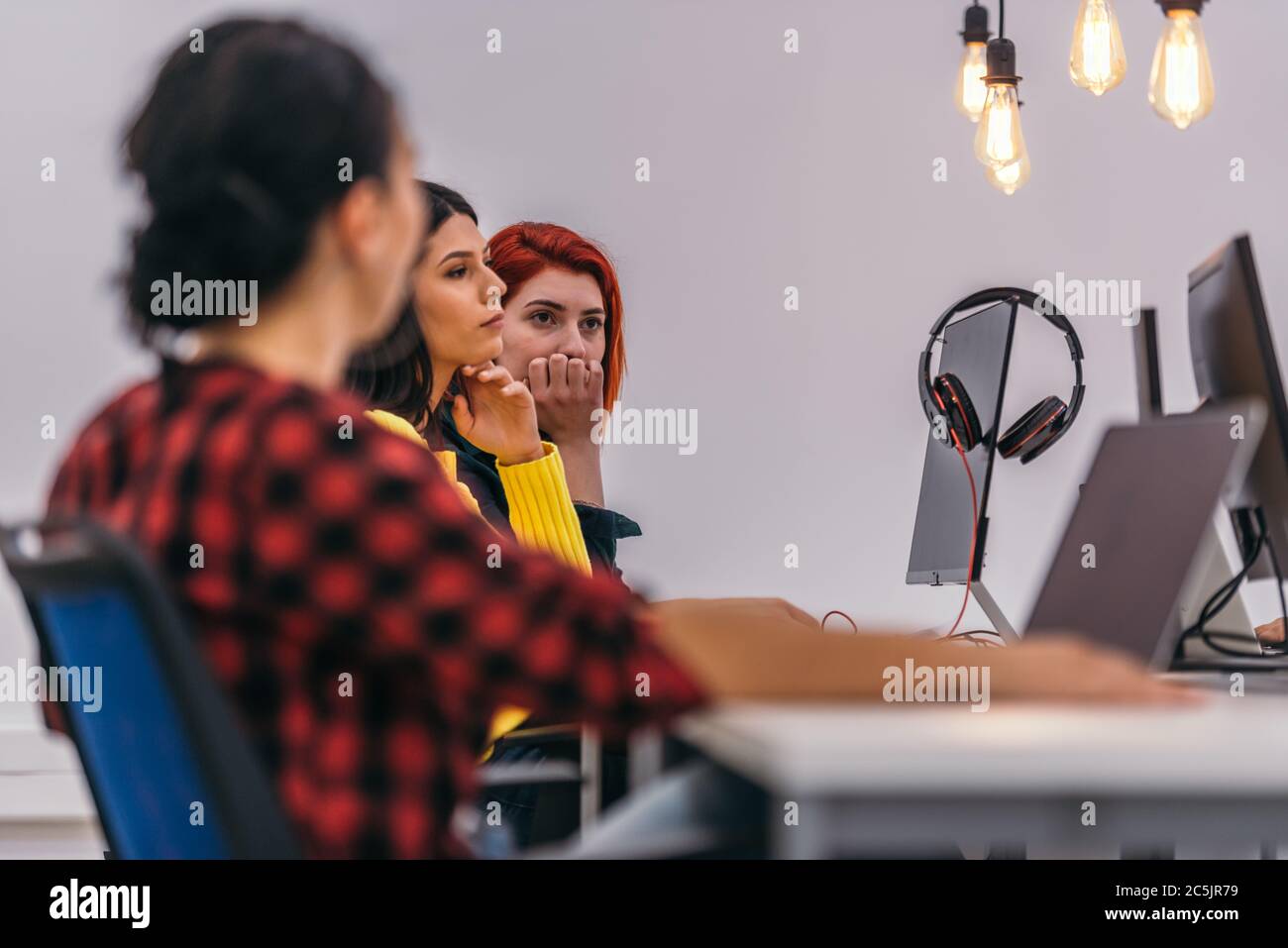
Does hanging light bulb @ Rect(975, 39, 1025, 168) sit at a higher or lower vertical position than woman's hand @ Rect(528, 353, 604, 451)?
higher

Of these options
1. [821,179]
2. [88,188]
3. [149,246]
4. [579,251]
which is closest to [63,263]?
[88,188]

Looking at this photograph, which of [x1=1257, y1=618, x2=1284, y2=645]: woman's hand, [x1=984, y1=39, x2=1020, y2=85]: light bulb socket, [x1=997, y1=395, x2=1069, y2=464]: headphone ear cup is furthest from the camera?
[x1=984, y1=39, x2=1020, y2=85]: light bulb socket

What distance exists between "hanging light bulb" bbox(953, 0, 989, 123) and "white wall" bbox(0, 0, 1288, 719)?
31.6 inches

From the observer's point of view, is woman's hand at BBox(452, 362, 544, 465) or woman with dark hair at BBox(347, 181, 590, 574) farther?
woman's hand at BBox(452, 362, 544, 465)

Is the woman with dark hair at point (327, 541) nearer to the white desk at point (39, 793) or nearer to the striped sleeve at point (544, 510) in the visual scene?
the striped sleeve at point (544, 510)

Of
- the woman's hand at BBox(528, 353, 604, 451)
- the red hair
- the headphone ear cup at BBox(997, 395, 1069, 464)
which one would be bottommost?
the headphone ear cup at BBox(997, 395, 1069, 464)

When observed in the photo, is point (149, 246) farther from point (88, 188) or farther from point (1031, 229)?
point (1031, 229)

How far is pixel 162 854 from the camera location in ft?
2.30

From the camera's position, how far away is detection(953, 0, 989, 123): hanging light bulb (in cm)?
239

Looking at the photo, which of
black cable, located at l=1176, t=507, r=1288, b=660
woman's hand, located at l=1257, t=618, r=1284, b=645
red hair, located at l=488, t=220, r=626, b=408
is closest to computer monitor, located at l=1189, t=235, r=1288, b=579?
black cable, located at l=1176, t=507, r=1288, b=660

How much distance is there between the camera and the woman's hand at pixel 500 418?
6.89ft

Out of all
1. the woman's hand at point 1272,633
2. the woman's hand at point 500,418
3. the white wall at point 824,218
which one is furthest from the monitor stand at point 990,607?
the white wall at point 824,218

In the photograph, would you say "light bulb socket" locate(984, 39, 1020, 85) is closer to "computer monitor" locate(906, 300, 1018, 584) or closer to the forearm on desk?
"computer monitor" locate(906, 300, 1018, 584)

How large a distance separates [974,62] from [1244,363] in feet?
4.24
